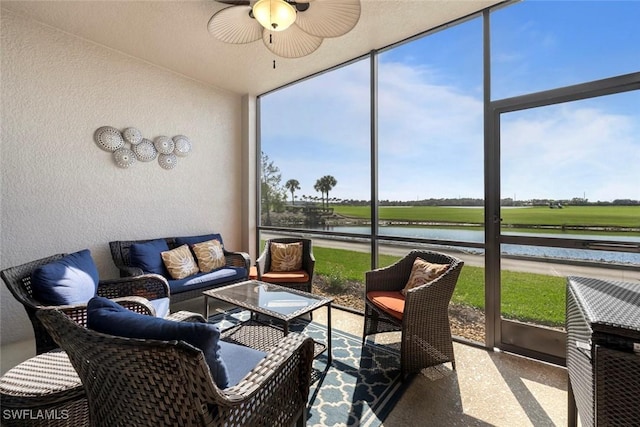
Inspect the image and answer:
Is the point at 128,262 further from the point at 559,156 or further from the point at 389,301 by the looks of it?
the point at 559,156

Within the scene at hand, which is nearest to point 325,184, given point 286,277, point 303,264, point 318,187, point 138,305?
point 318,187

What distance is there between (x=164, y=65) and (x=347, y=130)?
249 cm

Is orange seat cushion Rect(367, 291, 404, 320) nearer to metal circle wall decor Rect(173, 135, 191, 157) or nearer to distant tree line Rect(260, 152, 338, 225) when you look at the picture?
distant tree line Rect(260, 152, 338, 225)

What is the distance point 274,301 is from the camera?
7.78ft

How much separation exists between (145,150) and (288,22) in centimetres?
257

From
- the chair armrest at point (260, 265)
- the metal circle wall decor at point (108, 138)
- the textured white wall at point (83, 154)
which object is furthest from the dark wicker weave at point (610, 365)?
the metal circle wall decor at point (108, 138)

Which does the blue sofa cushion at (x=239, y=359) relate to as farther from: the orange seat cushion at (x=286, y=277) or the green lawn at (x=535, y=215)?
the green lawn at (x=535, y=215)

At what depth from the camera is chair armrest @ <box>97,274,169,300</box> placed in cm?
239

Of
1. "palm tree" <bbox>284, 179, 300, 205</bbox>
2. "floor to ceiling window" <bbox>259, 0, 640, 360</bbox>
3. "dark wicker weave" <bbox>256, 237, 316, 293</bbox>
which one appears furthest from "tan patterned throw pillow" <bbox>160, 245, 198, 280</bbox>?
"floor to ceiling window" <bbox>259, 0, 640, 360</bbox>

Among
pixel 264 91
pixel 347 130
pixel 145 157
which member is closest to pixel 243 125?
pixel 264 91

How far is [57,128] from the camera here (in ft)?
9.44

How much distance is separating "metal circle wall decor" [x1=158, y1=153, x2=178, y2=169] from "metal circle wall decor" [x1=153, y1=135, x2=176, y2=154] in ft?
0.17

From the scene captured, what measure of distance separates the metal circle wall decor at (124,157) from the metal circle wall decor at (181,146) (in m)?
0.53

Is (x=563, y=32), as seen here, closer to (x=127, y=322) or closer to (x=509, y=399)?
(x=509, y=399)
